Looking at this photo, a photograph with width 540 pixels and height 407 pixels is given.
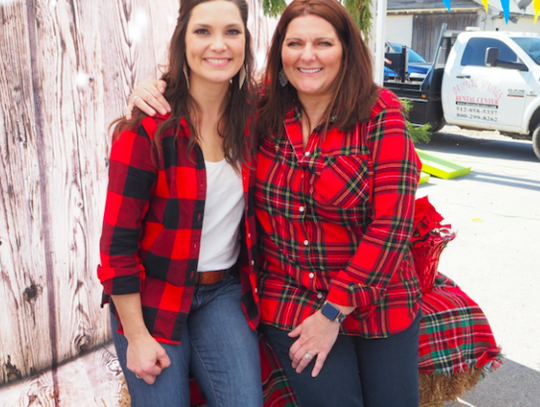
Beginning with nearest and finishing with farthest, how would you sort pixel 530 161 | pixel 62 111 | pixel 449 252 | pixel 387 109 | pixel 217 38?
1. pixel 217 38
2. pixel 387 109
3. pixel 62 111
4. pixel 449 252
5. pixel 530 161

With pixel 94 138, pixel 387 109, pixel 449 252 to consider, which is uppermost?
pixel 387 109

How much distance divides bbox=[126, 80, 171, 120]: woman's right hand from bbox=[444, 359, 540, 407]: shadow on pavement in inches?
78.1

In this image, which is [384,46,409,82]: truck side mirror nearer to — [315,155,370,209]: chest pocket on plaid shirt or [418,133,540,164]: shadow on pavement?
[418,133,540,164]: shadow on pavement

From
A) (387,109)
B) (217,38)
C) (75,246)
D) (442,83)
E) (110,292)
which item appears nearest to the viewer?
(110,292)

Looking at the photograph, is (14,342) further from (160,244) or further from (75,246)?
(160,244)

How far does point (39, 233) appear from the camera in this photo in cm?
239

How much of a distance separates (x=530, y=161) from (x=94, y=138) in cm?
757

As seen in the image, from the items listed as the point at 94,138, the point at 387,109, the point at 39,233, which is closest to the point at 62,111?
the point at 94,138

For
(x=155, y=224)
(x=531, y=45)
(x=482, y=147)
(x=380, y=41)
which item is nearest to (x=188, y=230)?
(x=155, y=224)

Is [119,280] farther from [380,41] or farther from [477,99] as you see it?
[477,99]

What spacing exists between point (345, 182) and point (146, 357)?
93 centimetres

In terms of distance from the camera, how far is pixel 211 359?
5.83 ft

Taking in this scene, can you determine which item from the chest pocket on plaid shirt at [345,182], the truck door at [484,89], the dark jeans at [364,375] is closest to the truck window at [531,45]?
the truck door at [484,89]

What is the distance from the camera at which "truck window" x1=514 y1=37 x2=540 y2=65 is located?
7.83m
